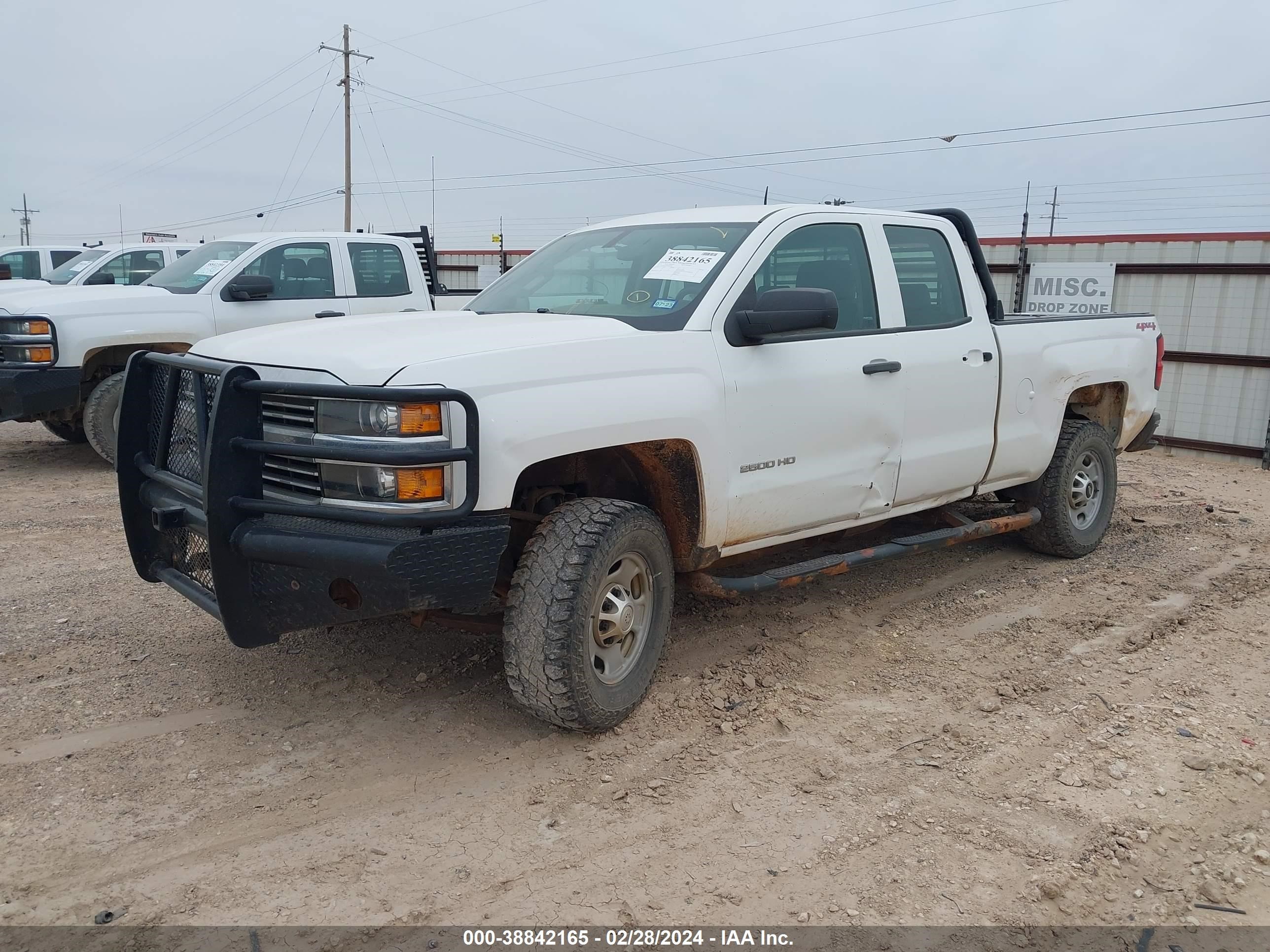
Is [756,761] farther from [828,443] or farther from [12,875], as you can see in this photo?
[12,875]

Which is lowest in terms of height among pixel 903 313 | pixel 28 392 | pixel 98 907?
pixel 98 907

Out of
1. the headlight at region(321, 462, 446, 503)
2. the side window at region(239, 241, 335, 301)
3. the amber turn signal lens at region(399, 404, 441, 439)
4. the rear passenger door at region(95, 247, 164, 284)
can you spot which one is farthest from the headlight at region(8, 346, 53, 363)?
the amber turn signal lens at region(399, 404, 441, 439)

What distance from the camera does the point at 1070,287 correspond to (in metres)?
12.1

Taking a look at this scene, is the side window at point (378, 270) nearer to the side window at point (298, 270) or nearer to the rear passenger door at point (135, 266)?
the side window at point (298, 270)

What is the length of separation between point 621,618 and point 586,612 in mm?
292

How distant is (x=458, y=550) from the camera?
→ 3.33 m

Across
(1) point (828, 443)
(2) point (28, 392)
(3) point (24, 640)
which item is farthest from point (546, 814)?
(2) point (28, 392)

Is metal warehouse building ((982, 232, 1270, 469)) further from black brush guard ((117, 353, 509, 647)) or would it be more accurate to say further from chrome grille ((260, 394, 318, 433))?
chrome grille ((260, 394, 318, 433))

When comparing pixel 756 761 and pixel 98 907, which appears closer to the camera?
pixel 98 907

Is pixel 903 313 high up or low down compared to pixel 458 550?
up

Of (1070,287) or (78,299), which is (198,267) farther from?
(1070,287)

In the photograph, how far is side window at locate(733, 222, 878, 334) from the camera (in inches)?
179

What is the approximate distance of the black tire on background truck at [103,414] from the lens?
828 cm

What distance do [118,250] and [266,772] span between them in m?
11.1
